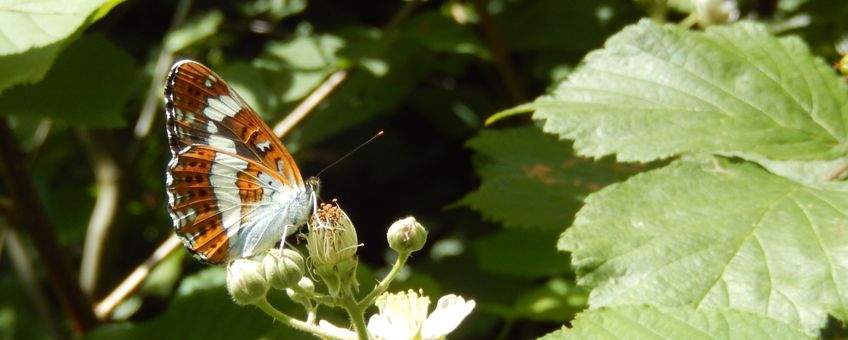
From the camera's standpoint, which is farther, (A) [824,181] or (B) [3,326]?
(B) [3,326]

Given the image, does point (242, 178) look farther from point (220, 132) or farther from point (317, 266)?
point (317, 266)

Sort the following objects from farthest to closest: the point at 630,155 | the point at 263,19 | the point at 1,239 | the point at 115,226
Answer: the point at 263,19 → the point at 115,226 → the point at 1,239 → the point at 630,155

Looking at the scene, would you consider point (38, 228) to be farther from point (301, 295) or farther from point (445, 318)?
point (445, 318)

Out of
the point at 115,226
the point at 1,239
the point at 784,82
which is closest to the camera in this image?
the point at 784,82

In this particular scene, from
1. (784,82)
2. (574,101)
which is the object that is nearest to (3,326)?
(574,101)

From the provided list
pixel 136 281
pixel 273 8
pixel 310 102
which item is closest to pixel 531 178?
pixel 310 102

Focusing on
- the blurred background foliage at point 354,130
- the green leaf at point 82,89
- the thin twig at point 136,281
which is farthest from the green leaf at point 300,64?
the thin twig at point 136,281

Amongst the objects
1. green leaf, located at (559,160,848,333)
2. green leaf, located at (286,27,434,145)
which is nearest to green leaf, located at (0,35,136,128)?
green leaf, located at (286,27,434,145)

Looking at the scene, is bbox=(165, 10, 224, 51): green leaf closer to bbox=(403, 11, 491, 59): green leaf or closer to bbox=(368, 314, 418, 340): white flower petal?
bbox=(403, 11, 491, 59): green leaf
